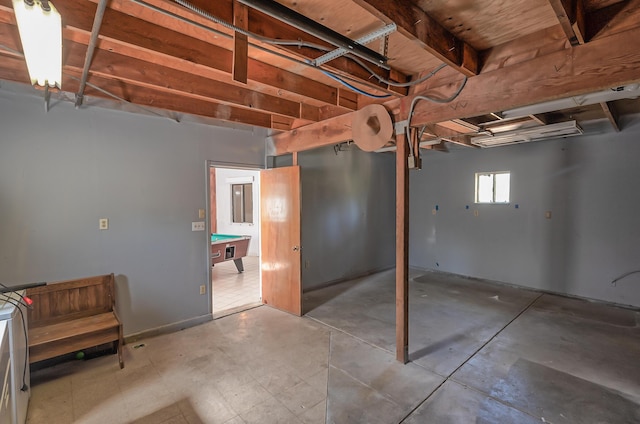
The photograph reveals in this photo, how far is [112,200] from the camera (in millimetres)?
3064

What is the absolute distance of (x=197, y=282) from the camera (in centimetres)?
365

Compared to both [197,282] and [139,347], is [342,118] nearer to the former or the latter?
[197,282]

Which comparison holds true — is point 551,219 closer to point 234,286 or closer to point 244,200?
point 234,286

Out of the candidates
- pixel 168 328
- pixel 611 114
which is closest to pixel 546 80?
pixel 611 114

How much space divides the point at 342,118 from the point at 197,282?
2568 millimetres

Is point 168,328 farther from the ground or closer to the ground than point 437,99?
closer to the ground

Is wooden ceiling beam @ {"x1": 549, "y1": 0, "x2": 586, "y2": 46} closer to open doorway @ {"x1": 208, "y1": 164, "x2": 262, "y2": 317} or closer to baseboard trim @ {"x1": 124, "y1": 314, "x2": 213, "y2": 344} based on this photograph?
open doorway @ {"x1": 208, "y1": 164, "x2": 262, "y2": 317}

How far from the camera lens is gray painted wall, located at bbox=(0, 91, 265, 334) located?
8.61 ft

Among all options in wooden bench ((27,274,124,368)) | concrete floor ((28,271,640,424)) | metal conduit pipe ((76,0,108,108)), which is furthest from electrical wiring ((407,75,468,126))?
wooden bench ((27,274,124,368))

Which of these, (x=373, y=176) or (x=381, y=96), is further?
(x=373, y=176)

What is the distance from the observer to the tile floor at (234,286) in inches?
171

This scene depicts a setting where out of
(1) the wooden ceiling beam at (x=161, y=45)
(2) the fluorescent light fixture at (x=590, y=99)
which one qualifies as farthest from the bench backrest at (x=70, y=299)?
(2) the fluorescent light fixture at (x=590, y=99)

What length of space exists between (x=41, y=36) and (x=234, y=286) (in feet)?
14.1

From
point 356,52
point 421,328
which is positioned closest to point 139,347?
point 421,328
